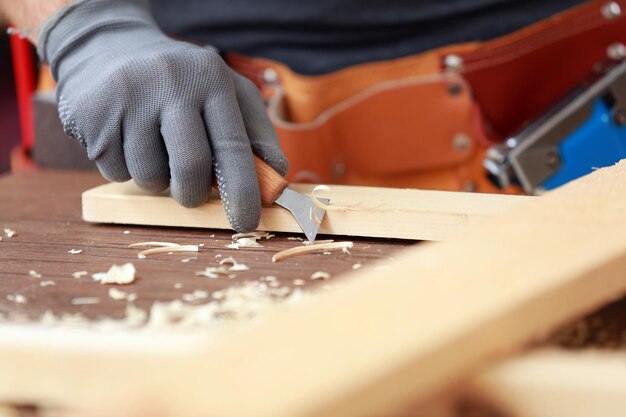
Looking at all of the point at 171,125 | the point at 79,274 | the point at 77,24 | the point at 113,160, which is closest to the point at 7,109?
the point at 77,24

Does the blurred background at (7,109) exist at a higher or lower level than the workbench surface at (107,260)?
higher

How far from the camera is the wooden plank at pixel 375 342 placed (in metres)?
0.62

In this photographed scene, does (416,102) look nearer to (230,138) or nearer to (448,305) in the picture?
(230,138)

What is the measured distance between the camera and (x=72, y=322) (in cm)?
93

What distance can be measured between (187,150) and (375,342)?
2.21 ft

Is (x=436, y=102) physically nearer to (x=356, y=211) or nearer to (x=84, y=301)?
(x=356, y=211)

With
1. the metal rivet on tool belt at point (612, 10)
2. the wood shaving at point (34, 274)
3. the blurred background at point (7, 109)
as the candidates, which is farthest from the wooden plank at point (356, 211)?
the blurred background at point (7, 109)

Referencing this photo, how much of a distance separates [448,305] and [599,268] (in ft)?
0.62

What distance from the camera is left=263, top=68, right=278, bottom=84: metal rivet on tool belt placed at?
2023 mm

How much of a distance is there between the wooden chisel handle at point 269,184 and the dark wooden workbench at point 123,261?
0.06m

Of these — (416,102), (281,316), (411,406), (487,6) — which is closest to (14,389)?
(281,316)

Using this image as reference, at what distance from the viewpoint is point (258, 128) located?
1.38m

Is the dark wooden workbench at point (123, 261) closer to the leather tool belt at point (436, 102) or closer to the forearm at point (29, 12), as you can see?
the forearm at point (29, 12)

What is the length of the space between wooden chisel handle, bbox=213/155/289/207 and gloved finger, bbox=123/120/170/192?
15cm
